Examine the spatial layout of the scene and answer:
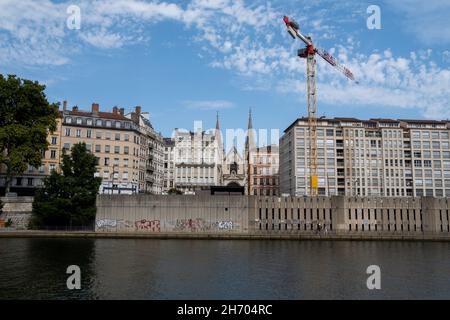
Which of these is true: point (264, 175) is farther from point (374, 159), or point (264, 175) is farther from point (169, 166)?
point (374, 159)

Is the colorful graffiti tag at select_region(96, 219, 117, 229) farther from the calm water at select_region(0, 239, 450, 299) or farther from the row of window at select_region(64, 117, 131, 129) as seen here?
the row of window at select_region(64, 117, 131, 129)

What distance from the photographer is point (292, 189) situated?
5241 inches

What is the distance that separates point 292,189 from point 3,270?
10369cm

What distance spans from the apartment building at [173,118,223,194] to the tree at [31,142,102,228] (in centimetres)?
7737

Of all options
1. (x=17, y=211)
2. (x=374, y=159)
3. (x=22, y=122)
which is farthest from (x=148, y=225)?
(x=374, y=159)

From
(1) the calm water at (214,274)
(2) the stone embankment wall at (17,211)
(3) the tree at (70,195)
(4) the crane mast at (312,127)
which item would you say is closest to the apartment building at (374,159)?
(4) the crane mast at (312,127)

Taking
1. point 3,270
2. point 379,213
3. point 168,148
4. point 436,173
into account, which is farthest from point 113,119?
point 436,173

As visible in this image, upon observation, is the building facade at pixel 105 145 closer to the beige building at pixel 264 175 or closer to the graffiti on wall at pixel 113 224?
the graffiti on wall at pixel 113 224

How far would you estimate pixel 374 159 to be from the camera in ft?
423

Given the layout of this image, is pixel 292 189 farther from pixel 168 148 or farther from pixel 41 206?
pixel 41 206

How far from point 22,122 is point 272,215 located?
50728 millimetres

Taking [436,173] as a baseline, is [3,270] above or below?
below

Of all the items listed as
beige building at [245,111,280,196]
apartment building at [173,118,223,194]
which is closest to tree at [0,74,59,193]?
apartment building at [173,118,223,194]

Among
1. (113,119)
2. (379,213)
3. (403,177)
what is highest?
(113,119)
